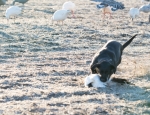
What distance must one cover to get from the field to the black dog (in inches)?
8.6

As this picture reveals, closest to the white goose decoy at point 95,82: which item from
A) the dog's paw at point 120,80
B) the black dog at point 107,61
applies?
the black dog at point 107,61

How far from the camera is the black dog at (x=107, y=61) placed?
637 centimetres

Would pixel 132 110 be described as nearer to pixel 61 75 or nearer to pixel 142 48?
pixel 61 75

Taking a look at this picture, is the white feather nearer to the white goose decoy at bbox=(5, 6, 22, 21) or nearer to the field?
the white goose decoy at bbox=(5, 6, 22, 21)

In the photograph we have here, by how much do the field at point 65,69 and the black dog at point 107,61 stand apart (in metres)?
0.22

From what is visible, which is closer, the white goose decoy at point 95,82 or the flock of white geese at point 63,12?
the white goose decoy at point 95,82

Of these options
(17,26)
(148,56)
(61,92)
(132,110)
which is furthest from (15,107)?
(17,26)

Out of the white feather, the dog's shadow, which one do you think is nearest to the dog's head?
the dog's shadow

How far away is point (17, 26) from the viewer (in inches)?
522

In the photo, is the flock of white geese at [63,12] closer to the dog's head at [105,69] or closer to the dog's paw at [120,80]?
the dog's paw at [120,80]

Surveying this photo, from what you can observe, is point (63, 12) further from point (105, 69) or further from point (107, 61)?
point (105, 69)

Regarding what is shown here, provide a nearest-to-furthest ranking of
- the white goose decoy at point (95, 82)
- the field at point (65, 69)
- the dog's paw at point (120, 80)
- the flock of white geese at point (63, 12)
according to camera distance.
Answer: the field at point (65, 69) < the white goose decoy at point (95, 82) < the dog's paw at point (120, 80) < the flock of white geese at point (63, 12)

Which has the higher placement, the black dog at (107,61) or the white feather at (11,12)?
the white feather at (11,12)

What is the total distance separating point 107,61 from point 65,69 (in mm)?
1238
